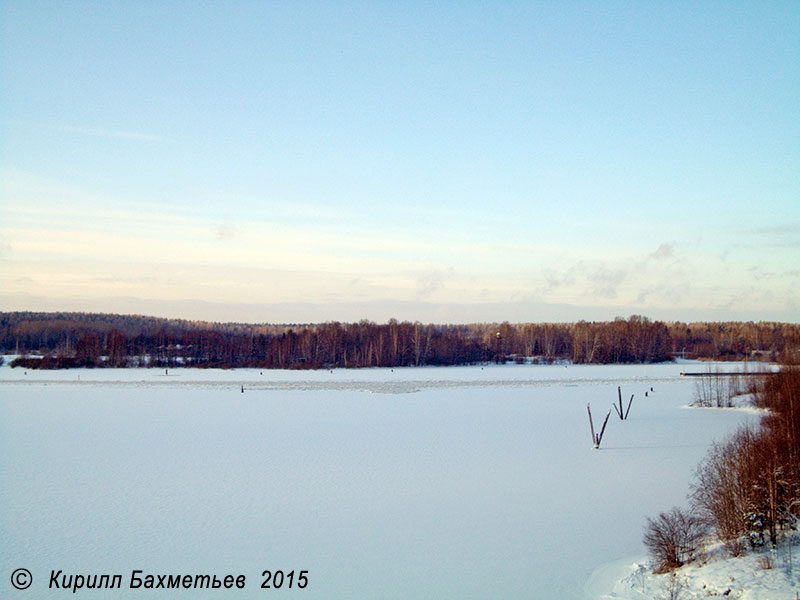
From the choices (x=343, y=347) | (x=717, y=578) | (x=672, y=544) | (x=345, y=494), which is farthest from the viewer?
(x=343, y=347)

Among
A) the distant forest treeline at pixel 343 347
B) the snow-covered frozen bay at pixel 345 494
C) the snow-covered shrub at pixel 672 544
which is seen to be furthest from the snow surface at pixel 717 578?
the distant forest treeline at pixel 343 347

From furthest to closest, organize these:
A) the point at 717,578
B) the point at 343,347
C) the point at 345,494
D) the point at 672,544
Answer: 1. the point at 343,347
2. the point at 345,494
3. the point at 672,544
4. the point at 717,578

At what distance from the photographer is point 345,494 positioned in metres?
12.0

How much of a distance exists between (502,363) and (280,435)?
60827 mm

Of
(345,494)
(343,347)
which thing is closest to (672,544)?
(345,494)

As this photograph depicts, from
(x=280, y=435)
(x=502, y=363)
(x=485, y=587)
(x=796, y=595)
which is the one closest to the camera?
(x=796, y=595)

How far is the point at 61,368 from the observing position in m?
59.9

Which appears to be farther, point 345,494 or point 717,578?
point 345,494

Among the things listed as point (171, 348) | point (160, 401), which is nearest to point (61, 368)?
point (171, 348)

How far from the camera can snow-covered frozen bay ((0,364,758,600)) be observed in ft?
27.1

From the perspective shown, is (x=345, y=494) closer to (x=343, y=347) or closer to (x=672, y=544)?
(x=672, y=544)

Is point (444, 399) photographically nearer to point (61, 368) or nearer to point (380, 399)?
point (380, 399)

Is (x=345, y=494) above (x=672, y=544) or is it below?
below

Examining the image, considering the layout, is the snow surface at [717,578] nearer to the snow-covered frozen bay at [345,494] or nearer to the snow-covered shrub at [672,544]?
the snow-covered shrub at [672,544]
